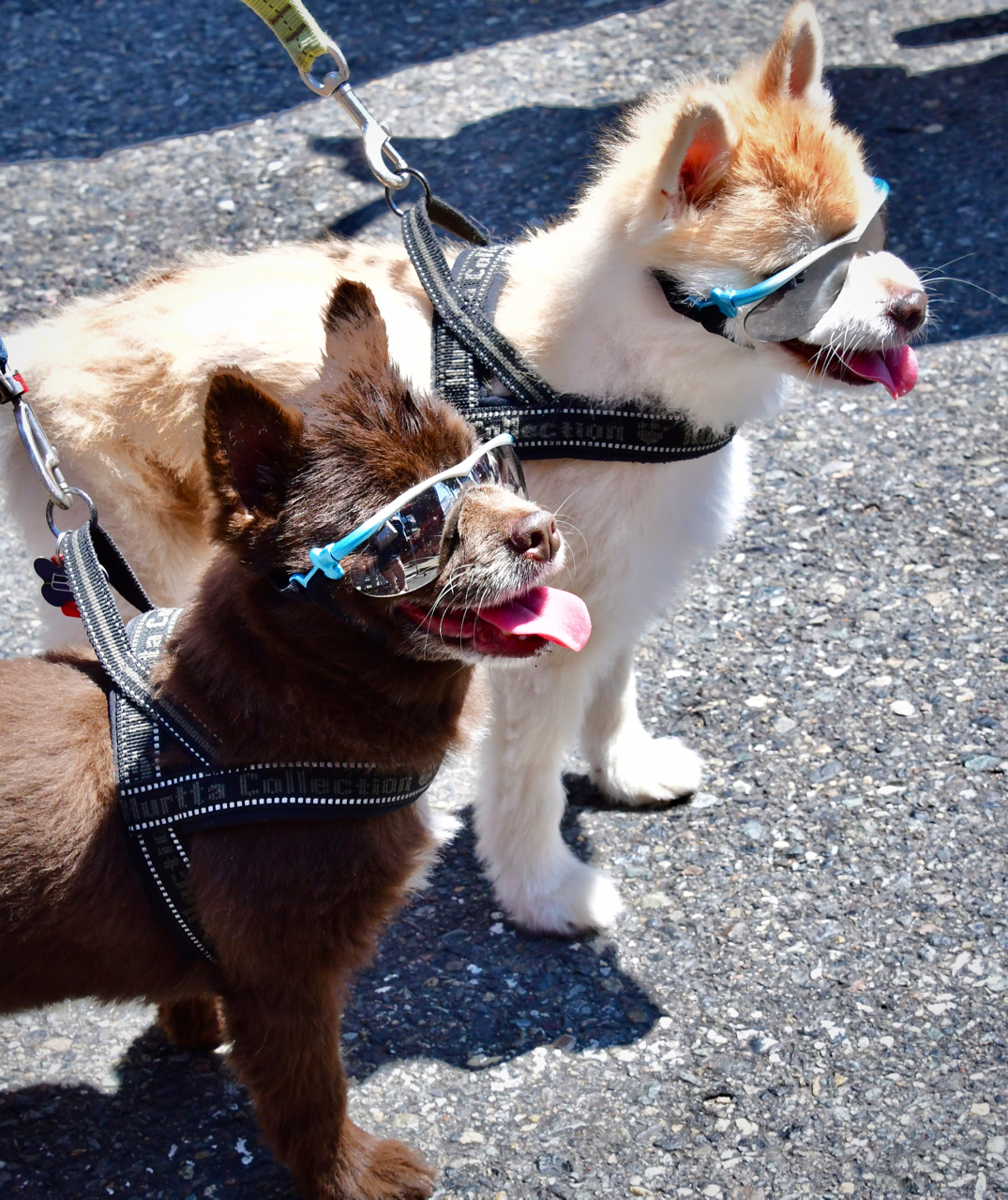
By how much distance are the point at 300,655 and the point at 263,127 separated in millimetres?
5668

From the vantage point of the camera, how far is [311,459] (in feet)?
6.17

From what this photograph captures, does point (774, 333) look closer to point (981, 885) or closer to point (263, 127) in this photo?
point (981, 885)

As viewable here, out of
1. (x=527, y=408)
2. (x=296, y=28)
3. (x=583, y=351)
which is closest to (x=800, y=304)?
(x=583, y=351)

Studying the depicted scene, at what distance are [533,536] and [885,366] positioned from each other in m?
1.10

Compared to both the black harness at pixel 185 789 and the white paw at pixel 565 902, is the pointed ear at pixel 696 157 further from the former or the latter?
the white paw at pixel 565 902

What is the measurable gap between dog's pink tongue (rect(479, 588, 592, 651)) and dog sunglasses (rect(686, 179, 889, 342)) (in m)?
0.76

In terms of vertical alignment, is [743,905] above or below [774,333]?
below

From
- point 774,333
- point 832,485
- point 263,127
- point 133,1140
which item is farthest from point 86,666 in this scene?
point 263,127

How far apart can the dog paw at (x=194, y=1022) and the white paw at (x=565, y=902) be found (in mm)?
837

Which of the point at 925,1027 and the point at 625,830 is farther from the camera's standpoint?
the point at 625,830

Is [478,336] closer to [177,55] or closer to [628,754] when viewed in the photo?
[628,754]

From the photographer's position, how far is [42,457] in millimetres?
2352

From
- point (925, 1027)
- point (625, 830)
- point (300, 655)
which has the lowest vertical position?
point (625, 830)

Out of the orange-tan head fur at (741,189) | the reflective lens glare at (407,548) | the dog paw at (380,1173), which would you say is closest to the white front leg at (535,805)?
the dog paw at (380,1173)
